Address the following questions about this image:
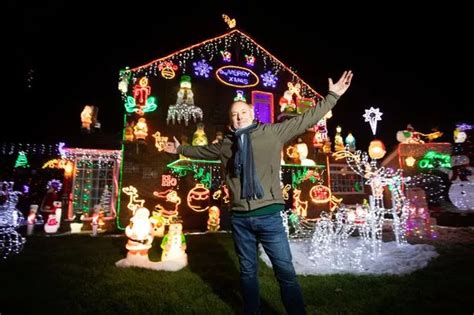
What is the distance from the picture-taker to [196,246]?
8164 millimetres

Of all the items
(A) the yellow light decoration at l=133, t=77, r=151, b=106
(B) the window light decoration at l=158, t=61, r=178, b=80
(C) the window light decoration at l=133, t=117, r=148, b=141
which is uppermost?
(B) the window light decoration at l=158, t=61, r=178, b=80

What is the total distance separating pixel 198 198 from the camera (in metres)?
12.3

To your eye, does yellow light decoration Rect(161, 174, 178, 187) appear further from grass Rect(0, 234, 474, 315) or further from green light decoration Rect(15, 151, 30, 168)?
green light decoration Rect(15, 151, 30, 168)

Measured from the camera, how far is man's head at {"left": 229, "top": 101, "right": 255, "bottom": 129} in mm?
3084

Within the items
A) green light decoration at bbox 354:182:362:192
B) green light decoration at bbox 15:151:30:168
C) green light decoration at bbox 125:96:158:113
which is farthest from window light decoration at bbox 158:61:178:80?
green light decoration at bbox 354:182:362:192

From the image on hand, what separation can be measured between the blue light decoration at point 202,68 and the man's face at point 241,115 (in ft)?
35.8

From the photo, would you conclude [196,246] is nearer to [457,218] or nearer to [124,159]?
[124,159]

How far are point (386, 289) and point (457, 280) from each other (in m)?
1.41

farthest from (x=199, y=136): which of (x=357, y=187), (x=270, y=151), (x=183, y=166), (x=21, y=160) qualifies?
(x=21, y=160)

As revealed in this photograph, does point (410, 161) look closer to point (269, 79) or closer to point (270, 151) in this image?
point (269, 79)

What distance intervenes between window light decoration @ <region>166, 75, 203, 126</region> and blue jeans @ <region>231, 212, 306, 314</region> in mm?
10238

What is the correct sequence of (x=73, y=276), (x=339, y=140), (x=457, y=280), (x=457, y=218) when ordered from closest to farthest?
(x=457, y=280)
(x=73, y=276)
(x=457, y=218)
(x=339, y=140)

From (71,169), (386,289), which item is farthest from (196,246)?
(71,169)

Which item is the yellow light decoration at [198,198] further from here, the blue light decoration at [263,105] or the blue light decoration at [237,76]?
the blue light decoration at [237,76]
